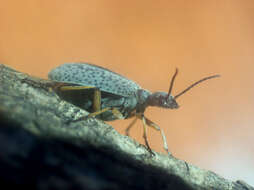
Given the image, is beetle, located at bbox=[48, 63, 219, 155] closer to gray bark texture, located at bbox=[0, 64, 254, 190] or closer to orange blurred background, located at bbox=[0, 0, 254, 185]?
gray bark texture, located at bbox=[0, 64, 254, 190]

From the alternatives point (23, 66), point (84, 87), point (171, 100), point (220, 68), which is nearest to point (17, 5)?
point (23, 66)

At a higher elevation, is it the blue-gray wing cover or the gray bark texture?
the blue-gray wing cover

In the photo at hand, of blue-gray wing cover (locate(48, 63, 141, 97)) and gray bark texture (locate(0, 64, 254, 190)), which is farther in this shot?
blue-gray wing cover (locate(48, 63, 141, 97))

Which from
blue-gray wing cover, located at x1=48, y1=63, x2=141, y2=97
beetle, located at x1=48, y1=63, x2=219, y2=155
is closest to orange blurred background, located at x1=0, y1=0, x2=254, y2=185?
beetle, located at x1=48, y1=63, x2=219, y2=155

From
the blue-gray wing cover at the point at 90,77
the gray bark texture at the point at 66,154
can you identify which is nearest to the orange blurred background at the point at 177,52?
the blue-gray wing cover at the point at 90,77

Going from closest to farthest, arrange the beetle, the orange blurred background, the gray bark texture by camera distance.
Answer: the gray bark texture → the beetle → the orange blurred background

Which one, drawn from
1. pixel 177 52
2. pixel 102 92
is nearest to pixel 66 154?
pixel 102 92
